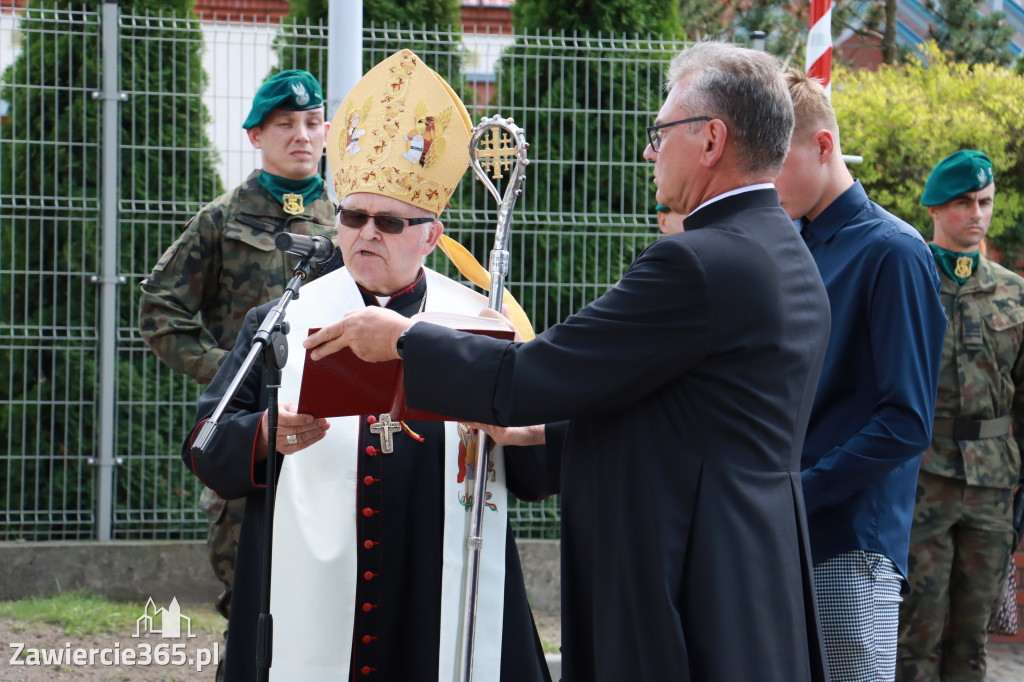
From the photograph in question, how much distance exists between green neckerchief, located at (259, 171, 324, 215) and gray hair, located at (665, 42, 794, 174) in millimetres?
2593

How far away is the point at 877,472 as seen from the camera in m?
2.71

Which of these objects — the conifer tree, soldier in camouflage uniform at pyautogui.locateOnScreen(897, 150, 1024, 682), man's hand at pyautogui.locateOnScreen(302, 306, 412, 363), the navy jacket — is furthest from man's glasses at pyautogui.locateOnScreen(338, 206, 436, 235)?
the conifer tree

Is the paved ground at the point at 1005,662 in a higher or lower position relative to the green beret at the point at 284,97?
lower

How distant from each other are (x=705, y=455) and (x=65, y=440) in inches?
203

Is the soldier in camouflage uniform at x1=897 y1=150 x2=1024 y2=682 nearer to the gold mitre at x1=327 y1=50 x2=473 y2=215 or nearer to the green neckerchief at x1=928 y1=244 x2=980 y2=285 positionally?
the green neckerchief at x1=928 y1=244 x2=980 y2=285

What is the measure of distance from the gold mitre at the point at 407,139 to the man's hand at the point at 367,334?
25.7 inches

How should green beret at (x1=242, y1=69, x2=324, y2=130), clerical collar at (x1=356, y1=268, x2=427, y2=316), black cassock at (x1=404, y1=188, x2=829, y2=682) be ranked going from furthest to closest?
green beret at (x1=242, y1=69, x2=324, y2=130) → clerical collar at (x1=356, y1=268, x2=427, y2=316) → black cassock at (x1=404, y1=188, x2=829, y2=682)

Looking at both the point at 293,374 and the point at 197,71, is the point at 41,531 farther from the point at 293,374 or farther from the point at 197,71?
the point at 293,374

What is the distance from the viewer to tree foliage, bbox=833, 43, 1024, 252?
7.45 metres

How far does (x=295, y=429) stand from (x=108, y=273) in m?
4.15

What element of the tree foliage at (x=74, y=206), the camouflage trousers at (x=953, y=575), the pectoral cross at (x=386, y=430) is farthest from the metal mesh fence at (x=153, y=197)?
the pectoral cross at (x=386, y=430)

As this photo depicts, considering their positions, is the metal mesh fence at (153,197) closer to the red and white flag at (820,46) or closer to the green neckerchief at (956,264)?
the red and white flag at (820,46)

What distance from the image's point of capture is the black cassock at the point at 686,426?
2123mm

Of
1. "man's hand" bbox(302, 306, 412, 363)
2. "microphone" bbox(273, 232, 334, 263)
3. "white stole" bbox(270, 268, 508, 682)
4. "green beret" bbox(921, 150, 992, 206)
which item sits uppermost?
"green beret" bbox(921, 150, 992, 206)
